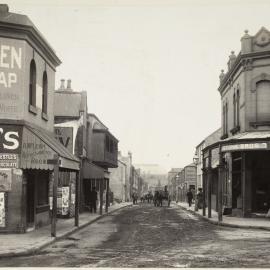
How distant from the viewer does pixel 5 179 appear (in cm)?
1631

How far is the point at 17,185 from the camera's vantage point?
16.4 metres

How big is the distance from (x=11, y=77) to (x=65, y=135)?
1189 centimetres

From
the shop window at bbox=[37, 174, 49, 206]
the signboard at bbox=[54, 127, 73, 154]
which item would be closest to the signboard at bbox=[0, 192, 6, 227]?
the shop window at bbox=[37, 174, 49, 206]

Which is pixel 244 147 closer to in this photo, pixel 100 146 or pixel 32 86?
pixel 32 86

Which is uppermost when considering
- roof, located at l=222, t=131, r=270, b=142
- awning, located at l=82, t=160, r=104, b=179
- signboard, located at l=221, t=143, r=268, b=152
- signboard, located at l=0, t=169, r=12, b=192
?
roof, located at l=222, t=131, r=270, b=142

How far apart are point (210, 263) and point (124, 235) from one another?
6752 millimetres

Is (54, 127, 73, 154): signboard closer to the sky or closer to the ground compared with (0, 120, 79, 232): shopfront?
closer to the sky

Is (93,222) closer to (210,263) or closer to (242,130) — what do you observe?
(242,130)

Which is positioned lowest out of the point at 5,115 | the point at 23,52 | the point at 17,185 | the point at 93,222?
the point at 93,222

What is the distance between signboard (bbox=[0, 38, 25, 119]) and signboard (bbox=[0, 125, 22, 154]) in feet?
1.53

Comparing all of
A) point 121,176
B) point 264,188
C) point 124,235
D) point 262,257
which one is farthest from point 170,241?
point 121,176

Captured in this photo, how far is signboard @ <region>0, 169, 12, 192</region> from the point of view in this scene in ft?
53.4

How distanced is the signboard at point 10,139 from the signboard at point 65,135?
11.6 m

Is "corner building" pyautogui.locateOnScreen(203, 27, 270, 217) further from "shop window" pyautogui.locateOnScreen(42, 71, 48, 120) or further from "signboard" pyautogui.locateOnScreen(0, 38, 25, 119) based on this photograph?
"signboard" pyautogui.locateOnScreen(0, 38, 25, 119)
